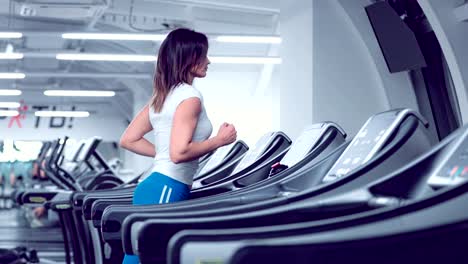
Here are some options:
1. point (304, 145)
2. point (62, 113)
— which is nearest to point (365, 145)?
point (304, 145)

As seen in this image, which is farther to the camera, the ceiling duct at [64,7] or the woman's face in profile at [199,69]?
the ceiling duct at [64,7]

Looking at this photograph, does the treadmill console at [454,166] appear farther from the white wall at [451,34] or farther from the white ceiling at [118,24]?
the white ceiling at [118,24]

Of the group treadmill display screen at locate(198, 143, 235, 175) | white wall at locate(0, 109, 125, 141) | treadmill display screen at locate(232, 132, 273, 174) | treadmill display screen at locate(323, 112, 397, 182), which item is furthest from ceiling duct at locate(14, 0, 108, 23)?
white wall at locate(0, 109, 125, 141)

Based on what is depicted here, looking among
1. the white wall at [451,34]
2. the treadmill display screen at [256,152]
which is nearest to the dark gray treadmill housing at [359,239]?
the treadmill display screen at [256,152]

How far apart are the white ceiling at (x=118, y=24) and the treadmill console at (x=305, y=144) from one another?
6.59m

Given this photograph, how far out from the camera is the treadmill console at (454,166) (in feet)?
4.34

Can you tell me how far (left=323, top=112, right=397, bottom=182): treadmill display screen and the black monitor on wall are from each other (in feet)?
10.1

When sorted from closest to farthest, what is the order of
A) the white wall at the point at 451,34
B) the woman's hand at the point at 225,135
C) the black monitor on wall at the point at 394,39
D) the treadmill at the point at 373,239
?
the treadmill at the point at 373,239
the woman's hand at the point at 225,135
the white wall at the point at 451,34
the black monitor on wall at the point at 394,39

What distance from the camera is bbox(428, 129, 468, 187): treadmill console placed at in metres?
1.32

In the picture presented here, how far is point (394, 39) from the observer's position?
5.29 metres

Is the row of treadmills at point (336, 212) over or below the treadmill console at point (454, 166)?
below

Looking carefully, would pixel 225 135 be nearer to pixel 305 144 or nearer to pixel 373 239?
pixel 305 144

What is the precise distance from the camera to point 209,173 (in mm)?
3859

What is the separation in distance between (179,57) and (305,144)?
0.48m
